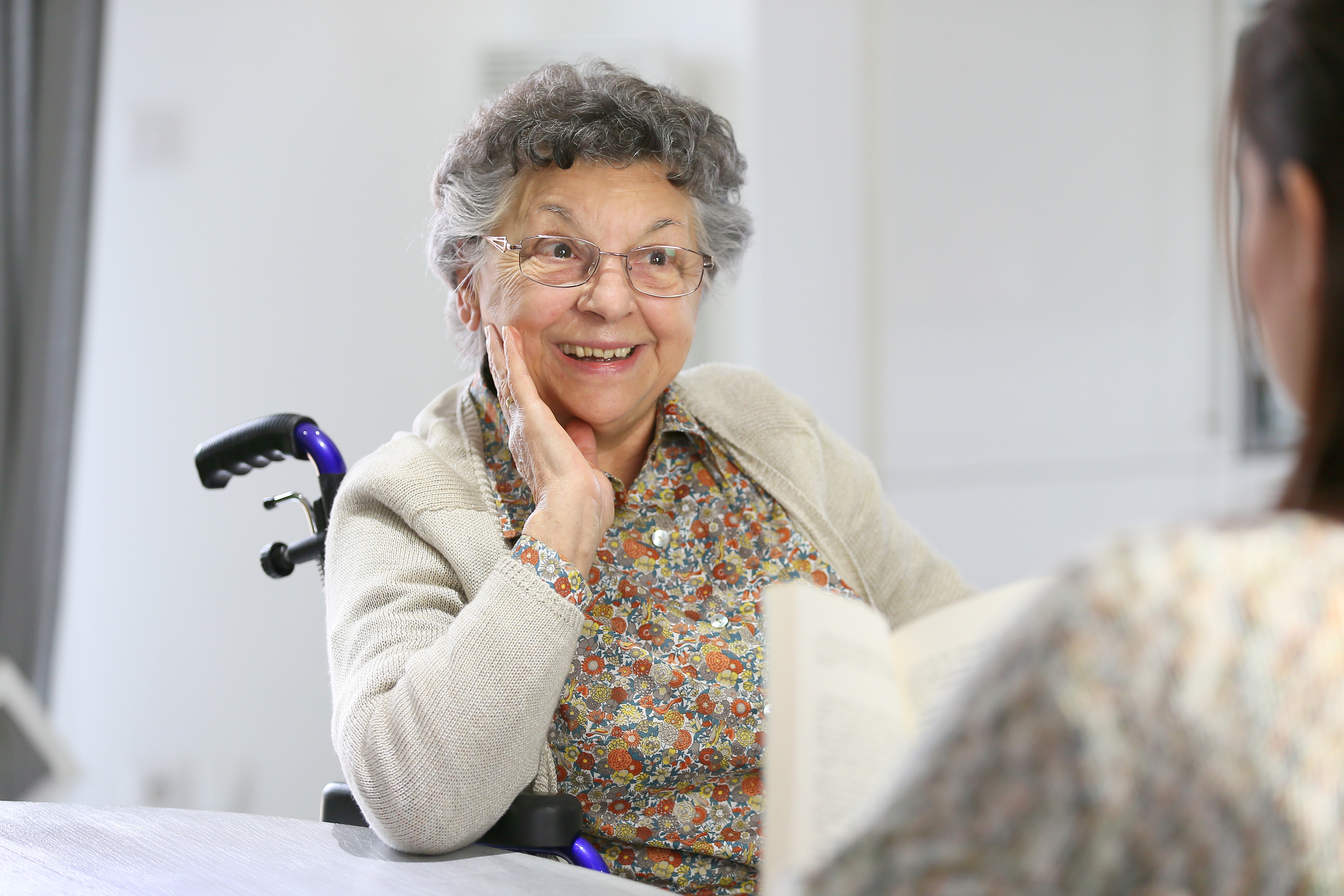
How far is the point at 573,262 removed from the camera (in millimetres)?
1492

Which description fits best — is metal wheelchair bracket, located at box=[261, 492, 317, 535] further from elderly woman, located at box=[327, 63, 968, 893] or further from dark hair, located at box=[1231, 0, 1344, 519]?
dark hair, located at box=[1231, 0, 1344, 519]

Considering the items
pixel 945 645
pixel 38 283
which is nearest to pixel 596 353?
pixel 945 645

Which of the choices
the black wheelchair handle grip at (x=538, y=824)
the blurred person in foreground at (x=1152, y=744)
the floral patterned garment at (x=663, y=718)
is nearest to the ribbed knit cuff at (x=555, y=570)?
the floral patterned garment at (x=663, y=718)

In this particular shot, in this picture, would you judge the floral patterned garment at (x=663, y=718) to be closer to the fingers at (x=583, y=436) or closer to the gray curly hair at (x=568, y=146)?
the fingers at (x=583, y=436)

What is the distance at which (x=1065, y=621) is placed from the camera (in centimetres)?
50

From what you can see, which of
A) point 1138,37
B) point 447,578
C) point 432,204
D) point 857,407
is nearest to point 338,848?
point 447,578

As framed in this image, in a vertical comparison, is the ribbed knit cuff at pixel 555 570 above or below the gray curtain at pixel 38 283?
below

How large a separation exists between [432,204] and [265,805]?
2040mm

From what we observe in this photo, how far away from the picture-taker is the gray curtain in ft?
9.11

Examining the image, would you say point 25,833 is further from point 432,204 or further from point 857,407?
point 857,407

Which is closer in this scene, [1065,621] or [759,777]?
[1065,621]

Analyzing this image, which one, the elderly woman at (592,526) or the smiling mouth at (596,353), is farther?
the smiling mouth at (596,353)

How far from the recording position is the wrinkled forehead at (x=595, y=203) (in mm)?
1477

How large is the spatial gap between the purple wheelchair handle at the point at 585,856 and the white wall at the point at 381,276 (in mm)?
1867
